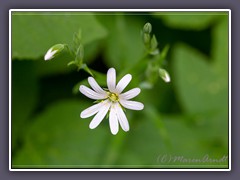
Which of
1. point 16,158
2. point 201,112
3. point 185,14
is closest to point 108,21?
point 185,14

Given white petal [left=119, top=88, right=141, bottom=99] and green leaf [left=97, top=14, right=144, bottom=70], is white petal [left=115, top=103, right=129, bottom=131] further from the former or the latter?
green leaf [left=97, top=14, right=144, bottom=70]

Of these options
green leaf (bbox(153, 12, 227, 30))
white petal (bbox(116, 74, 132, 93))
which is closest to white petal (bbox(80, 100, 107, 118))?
white petal (bbox(116, 74, 132, 93))

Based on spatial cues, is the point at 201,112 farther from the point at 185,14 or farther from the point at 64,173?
the point at 64,173

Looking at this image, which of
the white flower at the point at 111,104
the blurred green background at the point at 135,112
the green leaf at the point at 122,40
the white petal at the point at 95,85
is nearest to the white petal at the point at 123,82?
the white flower at the point at 111,104

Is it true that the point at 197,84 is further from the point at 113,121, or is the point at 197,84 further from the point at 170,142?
the point at 113,121

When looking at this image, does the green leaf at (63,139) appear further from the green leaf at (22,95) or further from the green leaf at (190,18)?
the green leaf at (190,18)

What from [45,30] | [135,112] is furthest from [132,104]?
[135,112]
